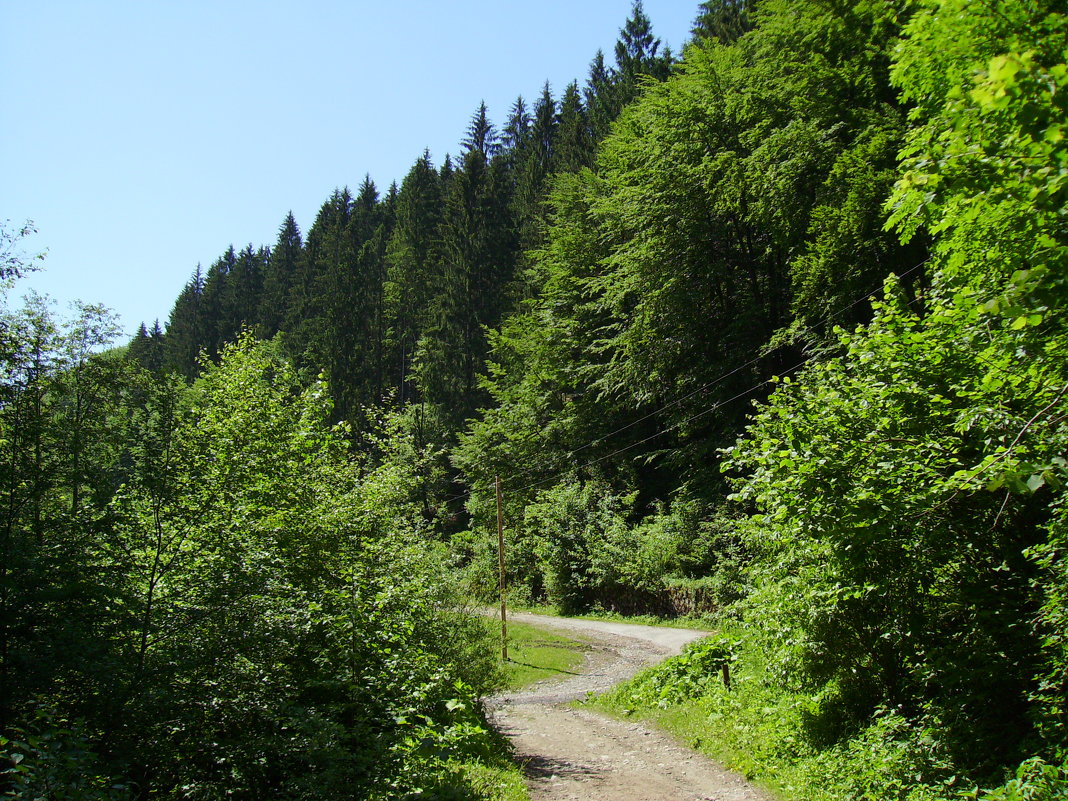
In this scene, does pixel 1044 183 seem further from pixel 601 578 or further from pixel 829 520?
pixel 601 578

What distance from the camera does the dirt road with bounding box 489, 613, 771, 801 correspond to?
797 cm

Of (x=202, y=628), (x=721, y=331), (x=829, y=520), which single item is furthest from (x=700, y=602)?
(x=202, y=628)

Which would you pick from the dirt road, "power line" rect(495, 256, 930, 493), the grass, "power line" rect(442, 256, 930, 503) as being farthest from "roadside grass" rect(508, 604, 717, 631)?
"power line" rect(495, 256, 930, 493)

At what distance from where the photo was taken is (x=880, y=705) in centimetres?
728

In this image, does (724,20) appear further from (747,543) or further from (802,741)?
(802,741)

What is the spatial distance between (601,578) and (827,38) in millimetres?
21476

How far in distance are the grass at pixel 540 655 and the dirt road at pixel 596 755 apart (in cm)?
68

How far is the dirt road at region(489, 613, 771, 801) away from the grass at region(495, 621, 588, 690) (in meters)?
0.68

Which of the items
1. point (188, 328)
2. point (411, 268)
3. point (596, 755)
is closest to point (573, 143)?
point (411, 268)

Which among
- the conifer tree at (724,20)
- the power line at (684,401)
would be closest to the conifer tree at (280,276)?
the power line at (684,401)

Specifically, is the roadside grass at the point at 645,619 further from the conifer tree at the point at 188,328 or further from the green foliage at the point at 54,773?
the conifer tree at the point at 188,328

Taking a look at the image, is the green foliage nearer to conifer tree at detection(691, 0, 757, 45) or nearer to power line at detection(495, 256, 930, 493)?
power line at detection(495, 256, 930, 493)

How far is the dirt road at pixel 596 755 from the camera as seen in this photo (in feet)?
26.1

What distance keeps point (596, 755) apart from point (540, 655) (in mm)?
10797
